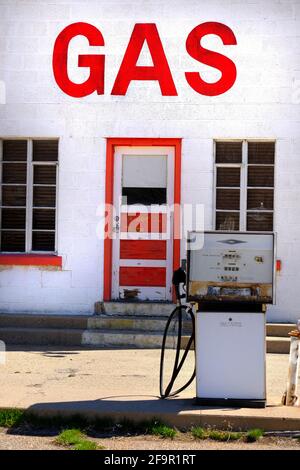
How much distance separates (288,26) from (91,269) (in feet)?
14.7

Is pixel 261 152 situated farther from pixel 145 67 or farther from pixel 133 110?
pixel 145 67

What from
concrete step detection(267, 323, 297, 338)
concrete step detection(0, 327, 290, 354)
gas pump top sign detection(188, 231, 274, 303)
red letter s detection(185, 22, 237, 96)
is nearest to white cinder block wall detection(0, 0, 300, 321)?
red letter s detection(185, 22, 237, 96)

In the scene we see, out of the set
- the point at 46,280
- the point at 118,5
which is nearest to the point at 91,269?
the point at 46,280

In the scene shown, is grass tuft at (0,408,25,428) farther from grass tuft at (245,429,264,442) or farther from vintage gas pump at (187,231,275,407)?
grass tuft at (245,429,264,442)

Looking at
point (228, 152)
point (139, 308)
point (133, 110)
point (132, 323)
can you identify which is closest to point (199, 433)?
point (132, 323)

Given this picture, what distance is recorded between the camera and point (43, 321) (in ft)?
40.1

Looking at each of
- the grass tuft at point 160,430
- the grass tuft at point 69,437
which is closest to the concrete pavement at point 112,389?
the grass tuft at point 160,430

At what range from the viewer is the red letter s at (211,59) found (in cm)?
1247

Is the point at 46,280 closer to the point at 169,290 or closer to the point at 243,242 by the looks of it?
the point at 169,290

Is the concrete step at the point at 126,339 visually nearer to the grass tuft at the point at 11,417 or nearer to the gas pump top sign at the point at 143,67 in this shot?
the gas pump top sign at the point at 143,67

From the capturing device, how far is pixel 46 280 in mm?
12680

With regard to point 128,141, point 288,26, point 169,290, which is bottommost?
point 169,290

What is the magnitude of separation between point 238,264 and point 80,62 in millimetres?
5726

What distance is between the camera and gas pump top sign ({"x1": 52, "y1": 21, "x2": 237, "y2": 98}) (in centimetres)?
1248
